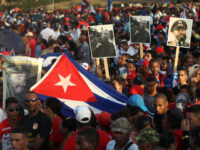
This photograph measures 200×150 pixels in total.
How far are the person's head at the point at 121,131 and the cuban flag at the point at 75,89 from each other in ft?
7.11

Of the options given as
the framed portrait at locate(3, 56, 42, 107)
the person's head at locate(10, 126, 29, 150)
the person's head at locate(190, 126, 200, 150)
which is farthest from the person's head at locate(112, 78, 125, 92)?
the person's head at locate(190, 126, 200, 150)

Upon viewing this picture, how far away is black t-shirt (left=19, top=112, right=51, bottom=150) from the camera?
4.86 meters

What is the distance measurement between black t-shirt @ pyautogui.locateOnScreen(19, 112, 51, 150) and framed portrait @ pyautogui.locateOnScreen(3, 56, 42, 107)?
1.41 m

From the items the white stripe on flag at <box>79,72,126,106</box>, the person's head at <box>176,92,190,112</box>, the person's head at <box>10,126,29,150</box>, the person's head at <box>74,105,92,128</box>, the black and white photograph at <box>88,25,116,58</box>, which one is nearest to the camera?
the person's head at <box>10,126,29,150</box>

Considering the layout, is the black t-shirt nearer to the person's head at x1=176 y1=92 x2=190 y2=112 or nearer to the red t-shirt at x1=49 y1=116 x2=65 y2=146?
the red t-shirt at x1=49 y1=116 x2=65 y2=146

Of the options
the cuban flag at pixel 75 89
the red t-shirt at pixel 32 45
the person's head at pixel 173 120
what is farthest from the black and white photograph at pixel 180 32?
the person's head at pixel 173 120

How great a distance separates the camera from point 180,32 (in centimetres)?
918

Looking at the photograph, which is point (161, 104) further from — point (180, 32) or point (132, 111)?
point (180, 32)

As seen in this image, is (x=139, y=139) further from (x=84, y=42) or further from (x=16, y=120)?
(x=84, y=42)

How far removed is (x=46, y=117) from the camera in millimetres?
4984

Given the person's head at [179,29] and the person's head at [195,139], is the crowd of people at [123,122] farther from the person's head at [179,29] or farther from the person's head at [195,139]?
the person's head at [179,29]

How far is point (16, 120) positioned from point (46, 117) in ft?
1.76

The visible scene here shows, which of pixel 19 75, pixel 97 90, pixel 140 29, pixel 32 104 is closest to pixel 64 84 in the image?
pixel 97 90

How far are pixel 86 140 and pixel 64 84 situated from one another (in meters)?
2.55
